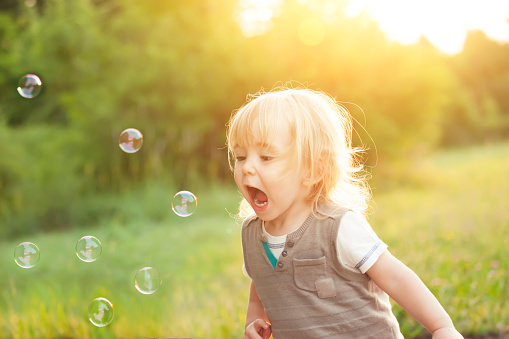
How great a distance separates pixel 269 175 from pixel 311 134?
21 centimetres

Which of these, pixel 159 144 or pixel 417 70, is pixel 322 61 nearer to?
pixel 417 70

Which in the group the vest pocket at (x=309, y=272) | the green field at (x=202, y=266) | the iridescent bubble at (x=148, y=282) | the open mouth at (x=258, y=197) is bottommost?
the green field at (x=202, y=266)

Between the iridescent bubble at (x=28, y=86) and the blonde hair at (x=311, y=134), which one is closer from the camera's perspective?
the blonde hair at (x=311, y=134)

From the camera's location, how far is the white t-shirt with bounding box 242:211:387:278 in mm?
1728

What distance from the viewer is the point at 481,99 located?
23.6 m

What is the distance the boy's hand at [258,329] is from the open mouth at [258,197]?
17.1 inches


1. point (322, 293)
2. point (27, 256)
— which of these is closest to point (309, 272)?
point (322, 293)

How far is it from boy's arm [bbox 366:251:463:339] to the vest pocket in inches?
6.0

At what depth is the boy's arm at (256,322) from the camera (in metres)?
1.95

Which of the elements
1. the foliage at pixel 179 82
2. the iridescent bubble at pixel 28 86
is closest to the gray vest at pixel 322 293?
the iridescent bubble at pixel 28 86

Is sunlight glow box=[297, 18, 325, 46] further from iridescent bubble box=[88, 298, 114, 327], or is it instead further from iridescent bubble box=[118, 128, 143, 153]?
iridescent bubble box=[88, 298, 114, 327]

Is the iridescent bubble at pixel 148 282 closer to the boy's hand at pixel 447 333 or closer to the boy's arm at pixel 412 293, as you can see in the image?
the boy's arm at pixel 412 293

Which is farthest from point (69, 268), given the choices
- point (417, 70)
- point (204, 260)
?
point (417, 70)

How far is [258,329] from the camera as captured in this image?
197cm
